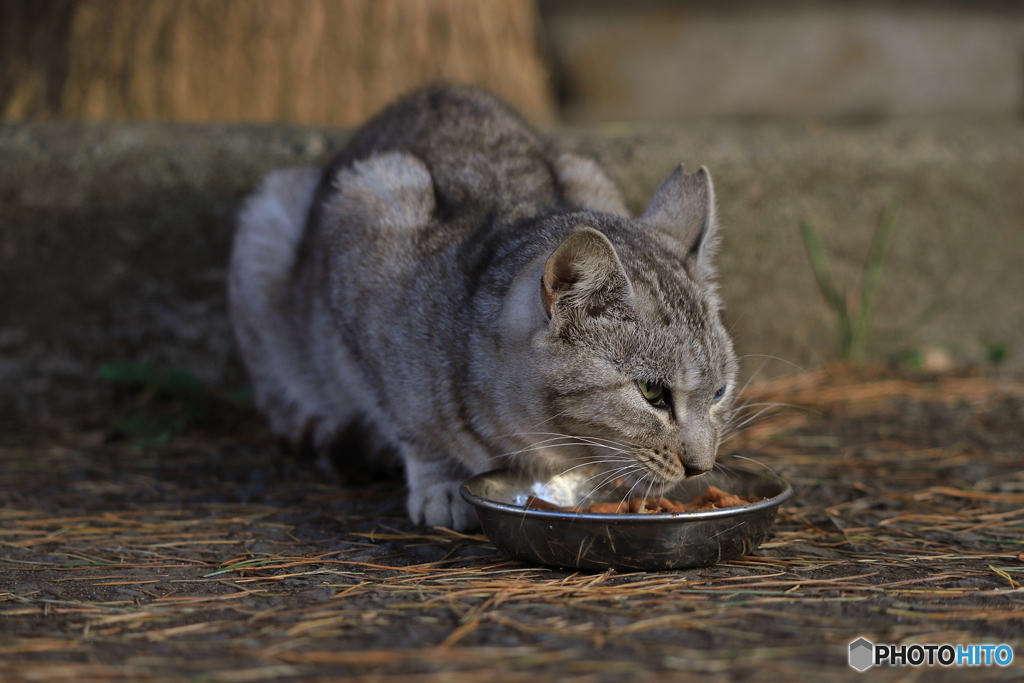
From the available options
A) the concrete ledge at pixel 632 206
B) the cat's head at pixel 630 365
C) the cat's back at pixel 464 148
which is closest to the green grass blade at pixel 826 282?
the concrete ledge at pixel 632 206

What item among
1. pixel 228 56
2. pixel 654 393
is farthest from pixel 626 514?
pixel 228 56

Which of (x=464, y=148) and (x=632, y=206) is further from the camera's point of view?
(x=632, y=206)

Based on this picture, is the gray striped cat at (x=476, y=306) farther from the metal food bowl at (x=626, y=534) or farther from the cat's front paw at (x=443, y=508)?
the metal food bowl at (x=626, y=534)

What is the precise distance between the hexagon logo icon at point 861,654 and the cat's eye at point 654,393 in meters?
0.77

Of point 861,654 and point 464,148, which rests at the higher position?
point 464,148

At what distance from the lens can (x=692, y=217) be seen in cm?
281

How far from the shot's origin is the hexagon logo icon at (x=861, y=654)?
5.51 feet

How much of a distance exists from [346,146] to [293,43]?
3.48ft

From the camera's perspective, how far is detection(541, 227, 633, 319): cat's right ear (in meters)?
2.21

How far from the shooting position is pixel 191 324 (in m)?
4.20

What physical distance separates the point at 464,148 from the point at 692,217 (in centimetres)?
98

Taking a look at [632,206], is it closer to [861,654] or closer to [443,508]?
[443,508]

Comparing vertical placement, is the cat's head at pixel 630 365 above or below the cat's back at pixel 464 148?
below

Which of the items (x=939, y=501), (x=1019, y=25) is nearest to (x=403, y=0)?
(x=939, y=501)
